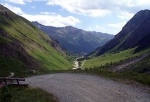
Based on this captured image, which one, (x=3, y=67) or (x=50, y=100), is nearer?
(x=50, y=100)

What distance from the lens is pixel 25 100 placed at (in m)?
28.1

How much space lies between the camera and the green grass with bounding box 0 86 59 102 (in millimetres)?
28375

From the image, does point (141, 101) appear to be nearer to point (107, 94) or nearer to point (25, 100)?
point (107, 94)

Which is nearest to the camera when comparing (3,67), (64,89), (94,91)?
(94,91)

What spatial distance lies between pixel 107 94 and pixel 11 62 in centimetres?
10577

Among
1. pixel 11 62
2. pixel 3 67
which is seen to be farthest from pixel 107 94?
pixel 11 62

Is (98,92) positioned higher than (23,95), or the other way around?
(98,92)

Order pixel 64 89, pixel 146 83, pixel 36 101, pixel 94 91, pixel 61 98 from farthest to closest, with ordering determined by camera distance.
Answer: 1. pixel 146 83
2. pixel 64 89
3. pixel 94 91
4. pixel 61 98
5. pixel 36 101

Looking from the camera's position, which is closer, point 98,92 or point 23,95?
point 23,95

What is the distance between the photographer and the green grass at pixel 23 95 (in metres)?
28.4

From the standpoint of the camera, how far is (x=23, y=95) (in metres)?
30.6

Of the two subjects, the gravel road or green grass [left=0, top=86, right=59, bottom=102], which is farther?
green grass [left=0, top=86, right=59, bottom=102]

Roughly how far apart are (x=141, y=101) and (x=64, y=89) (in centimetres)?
974

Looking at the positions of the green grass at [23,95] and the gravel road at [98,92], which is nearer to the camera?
the gravel road at [98,92]
